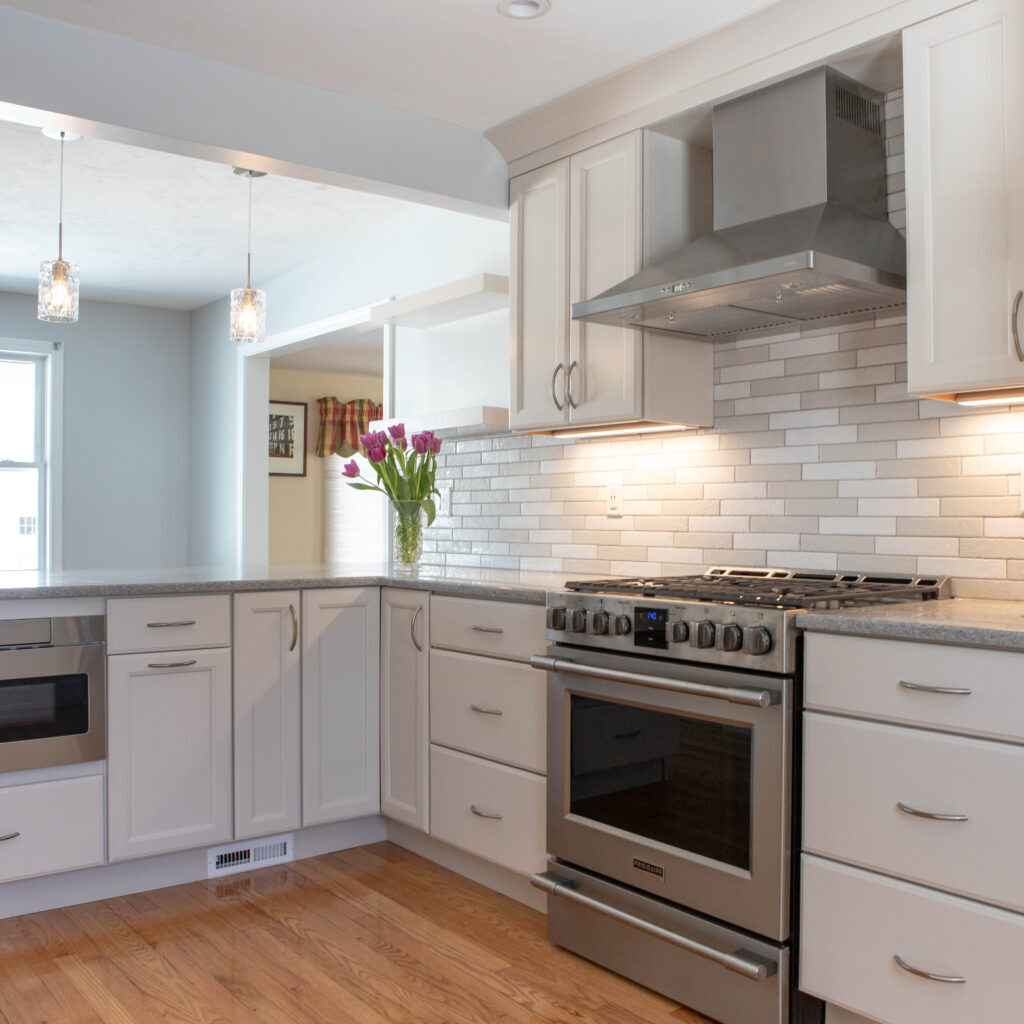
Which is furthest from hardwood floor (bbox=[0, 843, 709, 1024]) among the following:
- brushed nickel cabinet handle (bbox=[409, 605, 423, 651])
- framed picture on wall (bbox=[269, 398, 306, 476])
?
framed picture on wall (bbox=[269, 398, 306, 476])

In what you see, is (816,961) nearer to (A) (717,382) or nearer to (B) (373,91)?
(A) (717,382)

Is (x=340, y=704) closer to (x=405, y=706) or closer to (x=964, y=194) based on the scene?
(x=405, y=706)

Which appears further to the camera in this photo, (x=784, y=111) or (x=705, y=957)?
(x=784, y=111)

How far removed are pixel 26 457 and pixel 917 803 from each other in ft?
19.4

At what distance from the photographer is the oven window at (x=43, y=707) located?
2.75 metres

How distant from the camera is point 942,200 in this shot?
2240mm

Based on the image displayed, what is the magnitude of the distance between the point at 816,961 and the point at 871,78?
2.09 metres

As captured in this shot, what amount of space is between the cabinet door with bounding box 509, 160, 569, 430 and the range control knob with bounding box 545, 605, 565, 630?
31.0 inches

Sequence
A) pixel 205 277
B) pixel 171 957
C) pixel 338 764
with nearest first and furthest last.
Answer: pixel 171 957, pixel 338 764, pixel 205 277

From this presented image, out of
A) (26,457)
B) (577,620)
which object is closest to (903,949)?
(577,620)

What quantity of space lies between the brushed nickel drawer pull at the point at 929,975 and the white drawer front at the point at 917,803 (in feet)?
0.50

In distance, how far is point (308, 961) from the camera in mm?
2537

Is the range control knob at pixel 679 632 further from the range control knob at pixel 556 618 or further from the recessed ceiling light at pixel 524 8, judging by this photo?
the recessed ceiling light at pixel 524 8

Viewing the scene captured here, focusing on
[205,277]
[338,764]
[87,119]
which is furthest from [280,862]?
[205,277]
